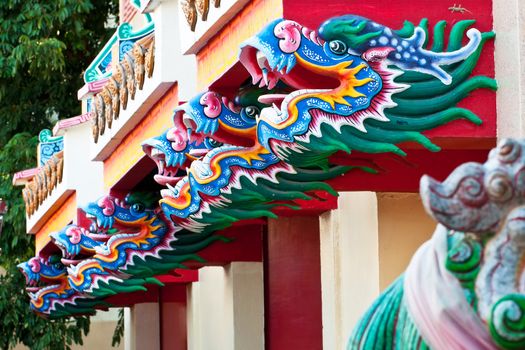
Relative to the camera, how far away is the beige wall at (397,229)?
1055 cm

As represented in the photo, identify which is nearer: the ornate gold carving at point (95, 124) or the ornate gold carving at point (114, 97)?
the ornate gold carving at point (114, 97)

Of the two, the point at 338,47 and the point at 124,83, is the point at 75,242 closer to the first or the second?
the point at 124,83

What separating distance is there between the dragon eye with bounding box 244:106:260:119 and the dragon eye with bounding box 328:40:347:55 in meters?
1.49

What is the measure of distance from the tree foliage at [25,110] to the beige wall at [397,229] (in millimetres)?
12566

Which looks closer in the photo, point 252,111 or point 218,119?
point 218,119

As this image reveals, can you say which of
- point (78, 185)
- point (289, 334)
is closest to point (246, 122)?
point (289, 334)

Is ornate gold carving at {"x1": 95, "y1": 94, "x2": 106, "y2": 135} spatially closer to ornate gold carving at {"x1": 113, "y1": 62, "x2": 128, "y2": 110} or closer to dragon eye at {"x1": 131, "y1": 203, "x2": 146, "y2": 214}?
ornate gold carving at {"x1": 113, "y1": 62, "x2": 128, "y2": 110}

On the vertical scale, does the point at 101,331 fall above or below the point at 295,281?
above

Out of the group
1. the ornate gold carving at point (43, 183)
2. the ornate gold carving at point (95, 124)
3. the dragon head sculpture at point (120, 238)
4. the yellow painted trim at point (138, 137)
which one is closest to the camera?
the yellow painted trim at point (138, 137)

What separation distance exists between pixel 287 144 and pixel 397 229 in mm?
2665

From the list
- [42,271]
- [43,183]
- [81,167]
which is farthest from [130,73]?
[43,183]

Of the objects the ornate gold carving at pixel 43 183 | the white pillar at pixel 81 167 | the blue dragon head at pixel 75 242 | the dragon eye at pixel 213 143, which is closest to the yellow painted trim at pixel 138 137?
the blue dragon head at pixel 75 242

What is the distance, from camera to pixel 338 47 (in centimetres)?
809

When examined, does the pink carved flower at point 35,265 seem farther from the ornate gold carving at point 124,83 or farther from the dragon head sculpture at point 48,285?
the ornate gold carving at point 124,83
